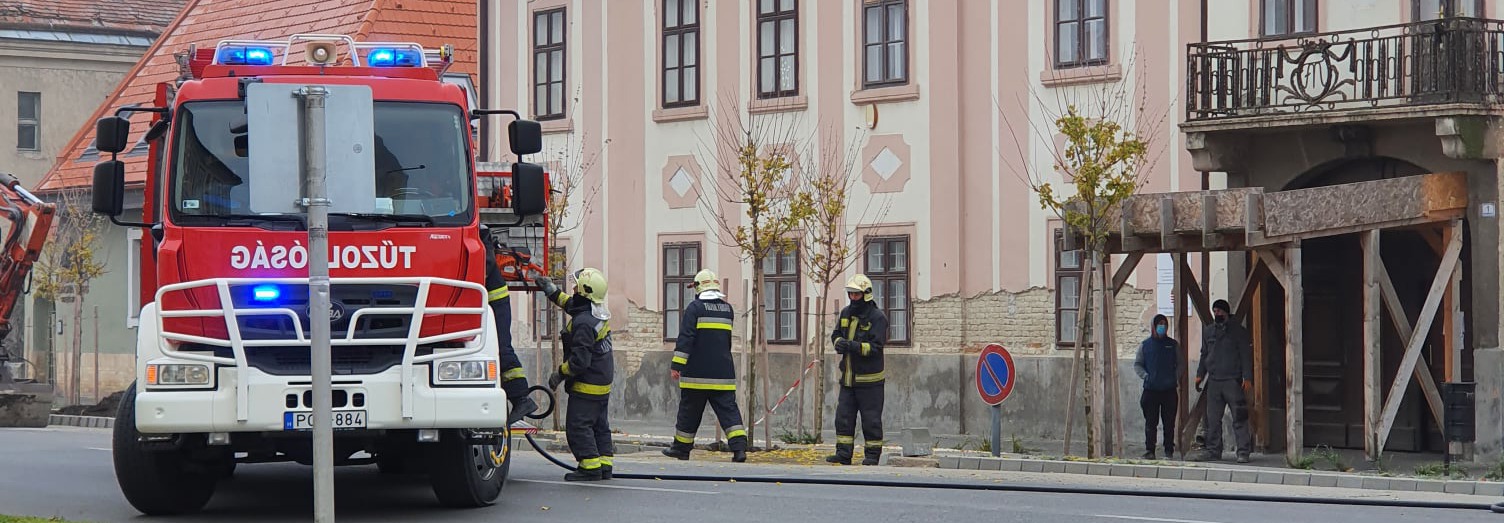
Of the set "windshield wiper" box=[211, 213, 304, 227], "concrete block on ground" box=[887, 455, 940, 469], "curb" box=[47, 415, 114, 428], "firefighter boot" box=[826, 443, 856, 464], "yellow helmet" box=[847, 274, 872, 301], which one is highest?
"windshield wiper" box=[211, 213, 304, 227]

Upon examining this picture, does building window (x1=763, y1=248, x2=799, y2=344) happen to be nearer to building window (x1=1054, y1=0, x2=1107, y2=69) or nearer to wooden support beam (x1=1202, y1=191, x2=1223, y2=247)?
building window (x1=1054, y1=0, x2=1107, y2=69)

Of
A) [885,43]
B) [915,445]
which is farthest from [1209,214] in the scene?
[885,43]

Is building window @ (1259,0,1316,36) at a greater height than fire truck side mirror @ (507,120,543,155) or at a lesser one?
greater

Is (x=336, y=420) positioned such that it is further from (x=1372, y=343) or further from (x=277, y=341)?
(x=1372, y=343)

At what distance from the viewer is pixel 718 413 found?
768 inches

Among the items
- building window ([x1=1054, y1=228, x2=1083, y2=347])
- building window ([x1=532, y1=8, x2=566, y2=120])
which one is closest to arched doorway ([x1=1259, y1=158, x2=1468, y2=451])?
building window ([x1=1054, y1=228, x2=1083, y2=347])

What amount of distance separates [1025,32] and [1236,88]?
A: 13.9ft

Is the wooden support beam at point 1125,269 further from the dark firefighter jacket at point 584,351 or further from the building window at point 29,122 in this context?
the building window at point 29,122

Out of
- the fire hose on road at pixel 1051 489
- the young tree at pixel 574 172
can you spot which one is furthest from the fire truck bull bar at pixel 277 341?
the young tree at pixel 574 172

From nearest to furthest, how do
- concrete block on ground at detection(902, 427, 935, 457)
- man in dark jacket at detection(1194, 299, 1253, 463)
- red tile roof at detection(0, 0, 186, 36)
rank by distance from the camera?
Answer: concrete block on ground at detection(902, 427, 935, 457)
man in dark jacket at detection(1194, 299, 1253, 463)
red tile roof at detection(0, 0, 186, 36)

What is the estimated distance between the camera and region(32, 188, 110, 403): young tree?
114 feet

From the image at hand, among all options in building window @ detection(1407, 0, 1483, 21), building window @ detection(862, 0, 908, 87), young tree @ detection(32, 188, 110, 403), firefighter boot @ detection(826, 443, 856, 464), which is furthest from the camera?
young tree @ detection(32, 188, 110, 403)

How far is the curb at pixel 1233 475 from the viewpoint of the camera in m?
17.4

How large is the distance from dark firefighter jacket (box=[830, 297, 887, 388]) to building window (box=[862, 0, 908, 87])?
848 centimetres
